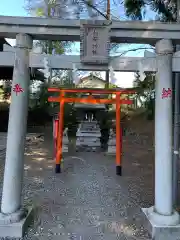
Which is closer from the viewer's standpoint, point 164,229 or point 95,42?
point 164,229

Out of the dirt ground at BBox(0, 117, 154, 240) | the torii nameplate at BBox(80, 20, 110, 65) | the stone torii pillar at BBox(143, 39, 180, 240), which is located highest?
Result: the torii nameplate at BBox(80, 20, 110, 65)

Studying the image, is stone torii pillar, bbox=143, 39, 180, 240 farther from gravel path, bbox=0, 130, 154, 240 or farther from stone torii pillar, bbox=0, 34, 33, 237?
stone torii pillar, bbox=0, 34, 33, 237

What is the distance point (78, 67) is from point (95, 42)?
0.32m

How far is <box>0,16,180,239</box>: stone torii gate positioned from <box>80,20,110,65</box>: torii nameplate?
15mm

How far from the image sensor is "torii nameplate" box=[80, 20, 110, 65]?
2.71 meters

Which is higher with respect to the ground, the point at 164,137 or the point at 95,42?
the point at 95,42

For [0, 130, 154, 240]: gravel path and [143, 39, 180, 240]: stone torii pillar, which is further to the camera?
[0, 130, 154, 240]: gravel path

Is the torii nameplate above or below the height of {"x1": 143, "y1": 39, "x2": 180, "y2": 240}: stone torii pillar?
above

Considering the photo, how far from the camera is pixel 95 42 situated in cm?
273

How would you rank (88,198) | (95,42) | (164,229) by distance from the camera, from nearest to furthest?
(164,229) → (95,42) → (88,198)

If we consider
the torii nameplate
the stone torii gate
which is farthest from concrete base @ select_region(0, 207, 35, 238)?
the torii nameplate

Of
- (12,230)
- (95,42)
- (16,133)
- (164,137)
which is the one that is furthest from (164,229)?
(95,42)

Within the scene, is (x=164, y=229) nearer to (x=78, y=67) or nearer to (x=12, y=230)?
(x=12, y=230)

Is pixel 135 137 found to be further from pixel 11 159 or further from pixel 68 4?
pixel 11 159
